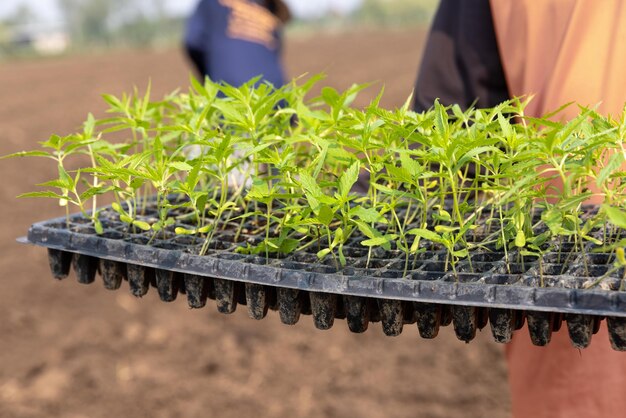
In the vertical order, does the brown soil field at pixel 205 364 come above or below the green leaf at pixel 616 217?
below

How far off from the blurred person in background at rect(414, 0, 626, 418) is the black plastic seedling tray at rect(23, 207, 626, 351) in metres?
0.49

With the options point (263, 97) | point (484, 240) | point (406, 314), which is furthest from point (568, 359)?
point (263, 97)

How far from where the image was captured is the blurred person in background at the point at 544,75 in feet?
4.09

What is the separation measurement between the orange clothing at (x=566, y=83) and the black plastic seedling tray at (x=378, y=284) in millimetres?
488

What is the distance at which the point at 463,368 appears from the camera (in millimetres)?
3523

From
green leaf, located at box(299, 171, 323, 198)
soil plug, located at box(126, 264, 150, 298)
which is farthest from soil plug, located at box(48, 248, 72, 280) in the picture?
green leaf, located at box(299, 171, 323, 198)

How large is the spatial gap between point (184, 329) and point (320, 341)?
2.39ft

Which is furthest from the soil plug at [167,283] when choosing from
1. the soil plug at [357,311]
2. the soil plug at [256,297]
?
the soil plug at [357,311]

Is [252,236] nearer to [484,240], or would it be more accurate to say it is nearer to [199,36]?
[484,240]

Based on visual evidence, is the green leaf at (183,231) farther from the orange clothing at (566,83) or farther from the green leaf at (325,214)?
the orange clothing at (566,83)

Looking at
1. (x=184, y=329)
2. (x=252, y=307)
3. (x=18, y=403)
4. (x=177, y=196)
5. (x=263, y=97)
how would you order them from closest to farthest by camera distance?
(x=252, y=307)
(x=263, y=97)
(x=177, y=196)
(x=18, y=403)
(x=184, y=329)

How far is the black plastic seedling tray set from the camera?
2.43ft

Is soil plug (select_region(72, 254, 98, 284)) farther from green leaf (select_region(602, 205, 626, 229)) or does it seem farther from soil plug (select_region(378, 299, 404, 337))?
green leaf (select_region(602, 205, 626, 229))

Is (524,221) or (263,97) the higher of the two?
(263,97)
